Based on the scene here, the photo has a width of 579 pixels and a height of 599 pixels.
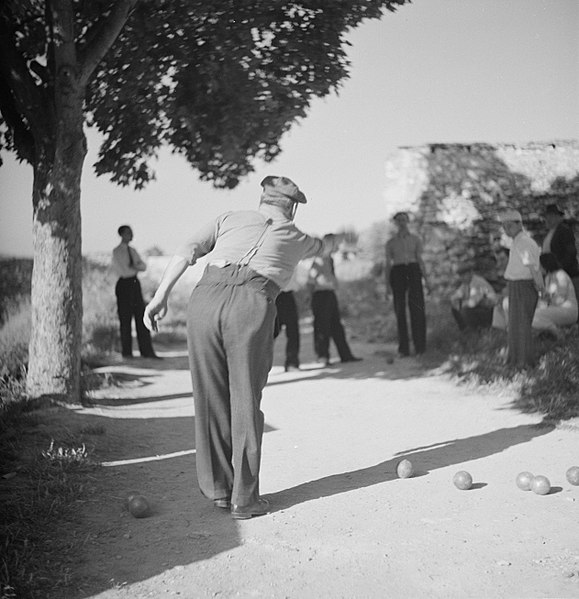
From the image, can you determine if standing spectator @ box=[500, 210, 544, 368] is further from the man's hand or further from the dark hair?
the man's hand

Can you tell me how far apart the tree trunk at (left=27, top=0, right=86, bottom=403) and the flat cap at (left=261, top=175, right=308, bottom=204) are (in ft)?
11.1

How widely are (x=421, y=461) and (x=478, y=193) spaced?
935 cm

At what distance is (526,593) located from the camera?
313cm

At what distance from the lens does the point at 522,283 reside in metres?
7.67

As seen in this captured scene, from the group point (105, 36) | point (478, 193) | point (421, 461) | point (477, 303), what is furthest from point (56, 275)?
point (478, 193)

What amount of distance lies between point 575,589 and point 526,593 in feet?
0.77

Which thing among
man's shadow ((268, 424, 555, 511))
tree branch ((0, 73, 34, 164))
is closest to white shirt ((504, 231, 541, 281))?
man's shadow ((268, 424, 555, 511))

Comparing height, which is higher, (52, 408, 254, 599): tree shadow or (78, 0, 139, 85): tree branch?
(78, 0, 139, 85): tree branch

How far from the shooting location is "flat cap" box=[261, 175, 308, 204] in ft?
14.2

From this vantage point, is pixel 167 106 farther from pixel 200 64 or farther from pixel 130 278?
pixel 130 278

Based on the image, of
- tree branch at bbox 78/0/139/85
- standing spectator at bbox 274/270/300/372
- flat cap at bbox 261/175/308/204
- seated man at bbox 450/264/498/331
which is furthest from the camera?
seated man at bbox 450/264/498/331


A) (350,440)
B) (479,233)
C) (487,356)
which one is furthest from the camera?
(479,233)

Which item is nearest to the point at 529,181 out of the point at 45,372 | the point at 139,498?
the point at 45,372

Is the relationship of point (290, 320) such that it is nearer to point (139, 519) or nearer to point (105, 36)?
point (105, 36)
